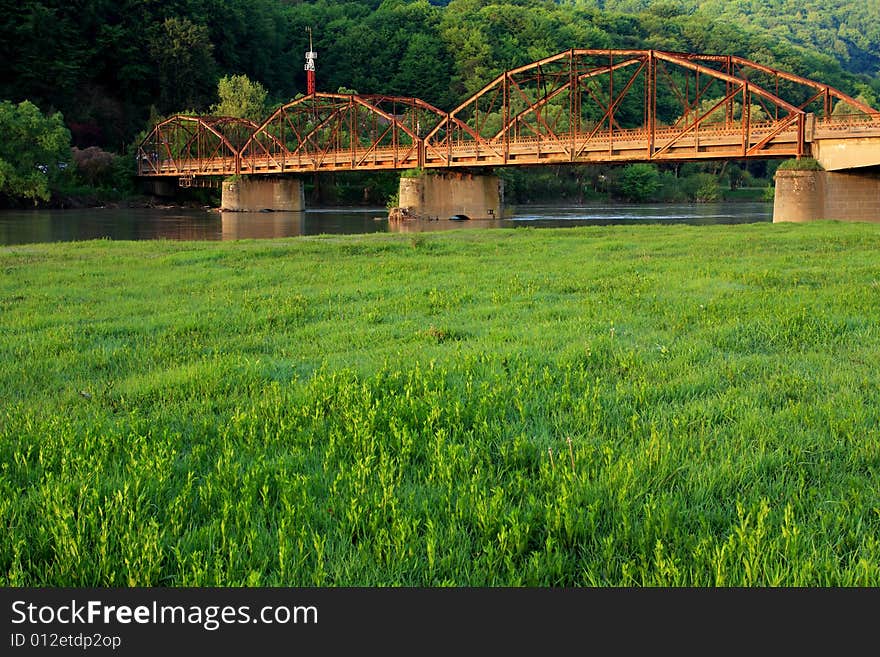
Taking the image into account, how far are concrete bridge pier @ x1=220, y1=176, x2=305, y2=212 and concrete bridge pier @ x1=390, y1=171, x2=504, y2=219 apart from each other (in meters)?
26.3

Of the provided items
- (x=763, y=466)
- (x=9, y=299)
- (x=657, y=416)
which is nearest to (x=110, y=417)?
(x=657, y=416)

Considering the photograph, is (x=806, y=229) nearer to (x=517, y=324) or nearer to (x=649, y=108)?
(x=517, y=324)

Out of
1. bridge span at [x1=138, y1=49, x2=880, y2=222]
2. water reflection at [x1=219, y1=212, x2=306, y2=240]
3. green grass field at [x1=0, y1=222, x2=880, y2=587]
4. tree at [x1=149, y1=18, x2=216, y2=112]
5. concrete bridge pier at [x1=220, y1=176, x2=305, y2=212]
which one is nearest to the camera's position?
green grass field at [x1=0, y1=222, x2=880, y2=587]

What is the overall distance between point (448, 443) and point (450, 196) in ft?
256

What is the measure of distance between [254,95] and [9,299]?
130542 millimetres

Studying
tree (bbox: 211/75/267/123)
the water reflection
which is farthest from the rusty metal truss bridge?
the water reflection

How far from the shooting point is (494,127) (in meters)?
118

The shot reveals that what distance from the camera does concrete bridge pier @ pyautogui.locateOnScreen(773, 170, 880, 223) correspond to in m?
53.0

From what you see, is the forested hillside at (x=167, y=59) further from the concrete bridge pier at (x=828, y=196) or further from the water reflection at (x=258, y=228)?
the concrete bridge pier at (x=828, y=196)

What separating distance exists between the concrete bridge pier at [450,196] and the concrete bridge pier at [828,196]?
105ft

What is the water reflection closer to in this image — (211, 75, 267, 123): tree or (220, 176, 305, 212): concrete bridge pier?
(220, 176, 305, 212): concrete bridge pier

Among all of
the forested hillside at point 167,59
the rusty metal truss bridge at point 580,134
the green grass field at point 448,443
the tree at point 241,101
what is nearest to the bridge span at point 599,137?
the rusty metal truss bridge at point 580,134

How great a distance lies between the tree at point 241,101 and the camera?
133 meters

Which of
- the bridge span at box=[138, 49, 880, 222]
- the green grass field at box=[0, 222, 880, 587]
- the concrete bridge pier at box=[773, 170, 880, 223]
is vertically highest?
the bridge span at box=[138, 49, 880, 222]
